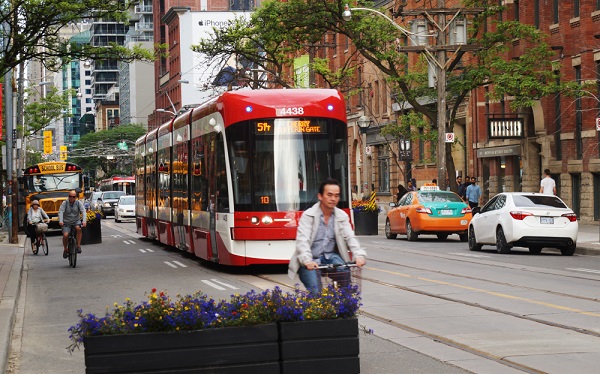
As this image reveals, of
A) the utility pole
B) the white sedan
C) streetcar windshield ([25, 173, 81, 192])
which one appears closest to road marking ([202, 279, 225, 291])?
the white sedan

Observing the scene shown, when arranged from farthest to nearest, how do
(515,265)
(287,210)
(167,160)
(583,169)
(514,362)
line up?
(583,169) → (167,160) → (515,265) → (287,210) → (514,362)

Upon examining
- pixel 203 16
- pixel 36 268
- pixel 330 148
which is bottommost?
Answer: pixel 36 268

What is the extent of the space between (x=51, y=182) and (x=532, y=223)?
28.0 metres

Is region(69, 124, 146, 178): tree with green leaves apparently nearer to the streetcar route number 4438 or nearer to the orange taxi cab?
the orange taxi cab

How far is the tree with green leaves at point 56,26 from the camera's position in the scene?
23609mm

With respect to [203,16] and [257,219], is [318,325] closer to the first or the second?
[257,219]

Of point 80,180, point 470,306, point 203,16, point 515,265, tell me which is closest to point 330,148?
point 515,265

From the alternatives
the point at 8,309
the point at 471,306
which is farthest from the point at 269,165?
the point at 471,306

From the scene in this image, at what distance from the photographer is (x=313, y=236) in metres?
9.92

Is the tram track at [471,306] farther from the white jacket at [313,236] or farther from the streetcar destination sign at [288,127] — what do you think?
the streetcar destination sign at [288,127]

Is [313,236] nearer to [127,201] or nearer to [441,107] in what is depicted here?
[441,107]

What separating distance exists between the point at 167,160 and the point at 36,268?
4825 millimetres

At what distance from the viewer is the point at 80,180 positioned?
162ft

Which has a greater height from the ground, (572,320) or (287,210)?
(287,210)
